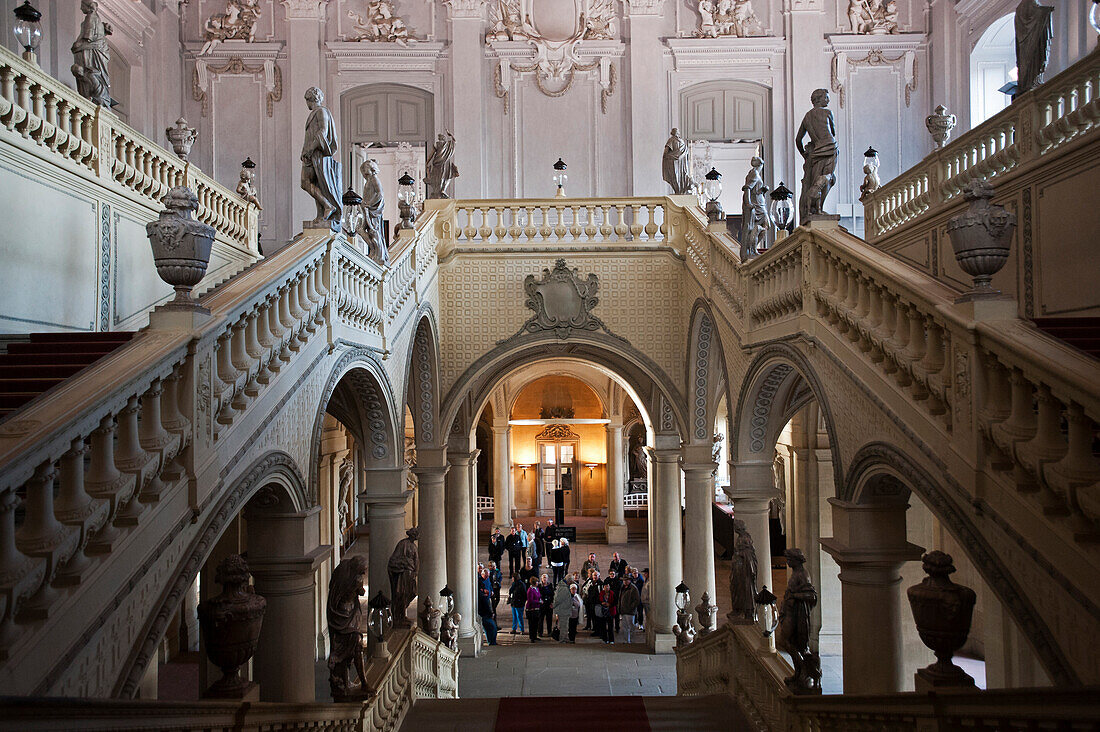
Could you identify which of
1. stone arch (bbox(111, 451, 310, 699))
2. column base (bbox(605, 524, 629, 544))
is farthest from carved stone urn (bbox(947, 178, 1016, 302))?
column base (bbox(605, 524, 629, 544))

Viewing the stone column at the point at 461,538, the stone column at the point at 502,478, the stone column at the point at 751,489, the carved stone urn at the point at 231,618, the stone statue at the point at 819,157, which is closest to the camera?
the carved stone urn at the point at 231,618

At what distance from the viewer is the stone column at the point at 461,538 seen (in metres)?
16.1

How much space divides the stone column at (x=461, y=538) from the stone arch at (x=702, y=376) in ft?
14.7

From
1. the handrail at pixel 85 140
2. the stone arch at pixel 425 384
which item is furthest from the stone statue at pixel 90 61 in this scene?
the stone arch at pixel 425 384

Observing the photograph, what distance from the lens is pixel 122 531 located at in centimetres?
395

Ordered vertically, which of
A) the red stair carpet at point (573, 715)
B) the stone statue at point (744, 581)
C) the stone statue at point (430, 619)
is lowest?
the red stair carpet at point (573, 715)

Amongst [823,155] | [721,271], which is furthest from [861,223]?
[823,155]

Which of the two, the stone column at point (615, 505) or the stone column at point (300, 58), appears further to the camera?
the stone column at point (615, 505)

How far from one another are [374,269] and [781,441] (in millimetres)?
10274

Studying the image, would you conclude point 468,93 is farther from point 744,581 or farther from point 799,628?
Answer: point 799,628

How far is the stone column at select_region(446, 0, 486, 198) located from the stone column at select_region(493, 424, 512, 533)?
34.2 ft

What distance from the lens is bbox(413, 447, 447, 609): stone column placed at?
14.3m

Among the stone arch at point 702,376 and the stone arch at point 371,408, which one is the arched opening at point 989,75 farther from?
the stone arch at point 371,408

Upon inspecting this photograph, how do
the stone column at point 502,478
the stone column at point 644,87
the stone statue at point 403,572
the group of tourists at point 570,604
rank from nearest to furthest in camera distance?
1. the stone statue at point 403,572
2. the group of tourists at point 570,604
3. the stone column at point 644,87
4. the stone column at point 502,478
